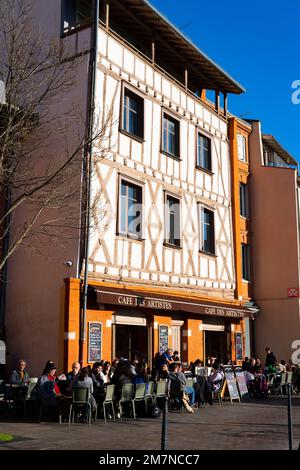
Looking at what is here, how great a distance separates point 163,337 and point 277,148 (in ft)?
50.1

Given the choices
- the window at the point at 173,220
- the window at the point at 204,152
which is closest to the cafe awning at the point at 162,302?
the window at the point at 173,220

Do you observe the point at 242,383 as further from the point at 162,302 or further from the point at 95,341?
the point at 95,341

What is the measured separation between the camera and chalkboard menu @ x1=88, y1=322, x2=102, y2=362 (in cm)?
1459

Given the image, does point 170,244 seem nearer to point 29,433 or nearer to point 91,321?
point 91,321

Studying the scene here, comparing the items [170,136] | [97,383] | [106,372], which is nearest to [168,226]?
[170,136]

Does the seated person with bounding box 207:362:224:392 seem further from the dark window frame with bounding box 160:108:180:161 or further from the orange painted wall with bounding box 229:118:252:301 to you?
the dark window frame with bounding box 160:108:180:161

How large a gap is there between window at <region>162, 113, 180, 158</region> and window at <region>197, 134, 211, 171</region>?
1381 mm

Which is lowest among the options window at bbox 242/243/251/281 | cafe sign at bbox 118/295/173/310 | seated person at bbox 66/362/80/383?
seated person at bbox 66/362/80/383

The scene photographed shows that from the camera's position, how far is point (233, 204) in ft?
71.9

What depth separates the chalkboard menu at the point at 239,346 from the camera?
2114cm

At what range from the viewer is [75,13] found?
55.7 ft

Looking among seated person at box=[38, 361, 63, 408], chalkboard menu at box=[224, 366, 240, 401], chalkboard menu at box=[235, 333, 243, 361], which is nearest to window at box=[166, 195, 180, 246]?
chalkboard menu at box=[224, 366, 240, 401]

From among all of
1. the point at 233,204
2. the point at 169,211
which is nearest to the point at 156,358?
the point at 169,211

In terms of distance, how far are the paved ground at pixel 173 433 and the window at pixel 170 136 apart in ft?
28.9
